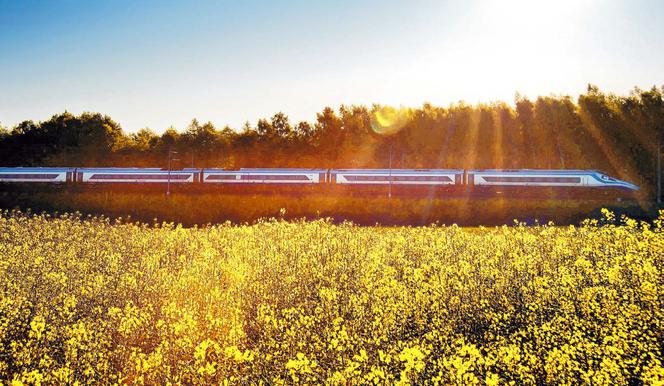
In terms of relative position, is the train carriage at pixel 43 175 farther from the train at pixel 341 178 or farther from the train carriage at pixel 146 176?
the train carriage at pixel 146 176

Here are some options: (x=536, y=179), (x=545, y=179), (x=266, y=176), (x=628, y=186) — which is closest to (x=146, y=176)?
(x=266, y=176)

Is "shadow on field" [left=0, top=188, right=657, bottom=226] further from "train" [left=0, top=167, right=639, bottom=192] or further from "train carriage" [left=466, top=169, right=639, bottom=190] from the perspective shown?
"train" [left=0, top=167, right=639, bottom=192]

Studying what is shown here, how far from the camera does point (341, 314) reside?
8805 mm

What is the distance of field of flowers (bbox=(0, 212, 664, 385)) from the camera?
6.59 metres

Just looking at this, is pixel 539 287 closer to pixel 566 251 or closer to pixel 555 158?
pixel 566 251

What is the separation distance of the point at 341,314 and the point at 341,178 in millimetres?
45897

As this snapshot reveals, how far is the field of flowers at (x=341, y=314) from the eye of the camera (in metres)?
6.59

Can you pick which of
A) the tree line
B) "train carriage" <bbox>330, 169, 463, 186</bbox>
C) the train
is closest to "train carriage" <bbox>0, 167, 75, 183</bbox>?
the train

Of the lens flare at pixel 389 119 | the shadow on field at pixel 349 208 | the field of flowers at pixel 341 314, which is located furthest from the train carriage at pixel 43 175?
the field of flowers at pixel 341 314

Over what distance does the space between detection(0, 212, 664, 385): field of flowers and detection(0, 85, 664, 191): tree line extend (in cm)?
4783

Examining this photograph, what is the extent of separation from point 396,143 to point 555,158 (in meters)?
18.1

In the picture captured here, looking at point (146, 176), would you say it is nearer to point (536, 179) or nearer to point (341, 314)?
point (536, 179)

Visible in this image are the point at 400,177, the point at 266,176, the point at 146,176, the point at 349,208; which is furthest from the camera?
the point at 146,176

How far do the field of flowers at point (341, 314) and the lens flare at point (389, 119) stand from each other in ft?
170
